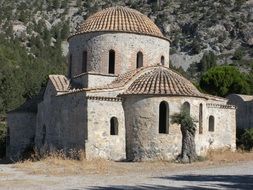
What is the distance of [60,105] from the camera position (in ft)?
82.3

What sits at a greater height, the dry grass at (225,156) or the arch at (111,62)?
the arch at (111,62)

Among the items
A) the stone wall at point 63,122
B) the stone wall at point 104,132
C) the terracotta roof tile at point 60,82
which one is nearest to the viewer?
the stone wall at point 104,132

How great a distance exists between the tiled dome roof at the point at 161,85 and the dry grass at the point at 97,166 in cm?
345

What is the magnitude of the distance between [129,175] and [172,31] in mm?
70673

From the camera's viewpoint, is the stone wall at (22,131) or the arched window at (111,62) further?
the stone wall at (22,131)

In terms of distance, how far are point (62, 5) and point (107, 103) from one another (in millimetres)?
86827

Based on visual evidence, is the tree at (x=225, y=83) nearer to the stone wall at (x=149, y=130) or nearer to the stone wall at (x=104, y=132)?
the stone wall at (x=149, y=130)

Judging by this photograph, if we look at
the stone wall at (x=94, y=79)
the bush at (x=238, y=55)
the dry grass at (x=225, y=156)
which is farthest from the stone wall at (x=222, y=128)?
the bush at (x=238, y=55)

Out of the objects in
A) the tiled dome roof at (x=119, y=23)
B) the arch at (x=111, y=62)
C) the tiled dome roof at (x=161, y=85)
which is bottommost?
the tiled dome roof at (x=161, y=85)

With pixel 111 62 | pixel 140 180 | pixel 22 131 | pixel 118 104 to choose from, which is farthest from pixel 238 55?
pixel 140 180

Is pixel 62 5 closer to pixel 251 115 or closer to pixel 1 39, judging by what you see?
pixel 1 39

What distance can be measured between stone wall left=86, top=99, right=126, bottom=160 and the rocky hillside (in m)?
39.1

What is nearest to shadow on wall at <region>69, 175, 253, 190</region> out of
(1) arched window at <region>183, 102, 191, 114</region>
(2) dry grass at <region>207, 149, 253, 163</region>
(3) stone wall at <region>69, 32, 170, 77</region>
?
(2) dry grass at <region>207, 149, 253, 163</region>

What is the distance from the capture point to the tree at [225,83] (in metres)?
44.4
